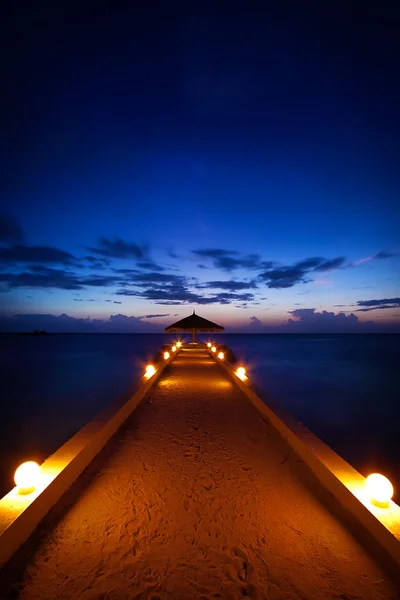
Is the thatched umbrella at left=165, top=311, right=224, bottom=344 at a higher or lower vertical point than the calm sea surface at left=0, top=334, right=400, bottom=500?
higher

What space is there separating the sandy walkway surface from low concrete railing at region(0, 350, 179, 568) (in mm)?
118

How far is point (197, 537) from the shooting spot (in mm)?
2396

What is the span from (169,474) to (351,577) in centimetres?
193

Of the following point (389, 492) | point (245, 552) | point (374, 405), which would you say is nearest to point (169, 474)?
point (245, 552)

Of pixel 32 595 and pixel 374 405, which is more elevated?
pixel 32 595

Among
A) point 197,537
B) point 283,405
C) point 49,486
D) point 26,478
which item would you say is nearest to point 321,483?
point 197,537

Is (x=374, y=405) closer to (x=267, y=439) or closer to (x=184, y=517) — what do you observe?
(x=267, y=439)

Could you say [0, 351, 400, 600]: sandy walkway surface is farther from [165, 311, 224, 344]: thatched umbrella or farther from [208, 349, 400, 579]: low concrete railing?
[165, 311, 224, 344]: thatched umbrella

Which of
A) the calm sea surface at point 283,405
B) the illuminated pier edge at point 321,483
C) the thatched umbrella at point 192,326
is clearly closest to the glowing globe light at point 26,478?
the illuminated pier edge at point 321,483

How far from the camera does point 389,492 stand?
7.99ft

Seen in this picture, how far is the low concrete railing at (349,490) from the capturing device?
2.16m

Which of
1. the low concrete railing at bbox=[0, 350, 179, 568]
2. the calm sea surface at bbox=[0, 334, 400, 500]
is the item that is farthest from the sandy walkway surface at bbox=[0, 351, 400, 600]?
the calm sea surface at bbox=[0, 334, 400, 500]

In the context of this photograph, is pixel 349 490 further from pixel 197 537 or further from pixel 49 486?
pixel 49 486

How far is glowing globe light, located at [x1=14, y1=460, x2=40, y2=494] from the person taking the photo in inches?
101
